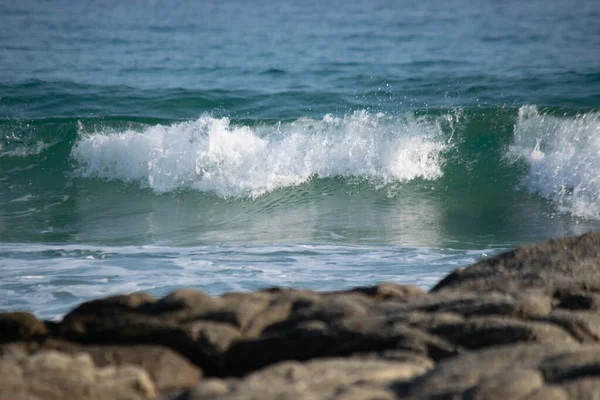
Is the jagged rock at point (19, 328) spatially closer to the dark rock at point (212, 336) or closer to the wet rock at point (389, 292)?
the dark rock at point (212, 336)

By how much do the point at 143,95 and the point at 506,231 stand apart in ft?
30.8

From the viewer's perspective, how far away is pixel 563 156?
11156 mm

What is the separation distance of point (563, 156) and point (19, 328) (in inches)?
349

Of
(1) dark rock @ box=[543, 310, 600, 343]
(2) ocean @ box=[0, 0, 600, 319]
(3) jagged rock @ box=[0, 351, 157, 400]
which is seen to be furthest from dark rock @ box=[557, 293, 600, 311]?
(2) ocean @ box=[0, 0, 600, 319]

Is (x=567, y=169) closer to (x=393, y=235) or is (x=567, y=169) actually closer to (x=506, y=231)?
(x=506, y=231)

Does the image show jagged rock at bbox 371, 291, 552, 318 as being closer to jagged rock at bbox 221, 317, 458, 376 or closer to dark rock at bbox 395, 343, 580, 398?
jagged rock at bbox 221, 317, 458, 376

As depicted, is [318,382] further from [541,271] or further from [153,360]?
[541,271]

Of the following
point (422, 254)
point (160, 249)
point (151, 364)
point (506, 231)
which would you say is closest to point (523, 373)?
point (151, 364)

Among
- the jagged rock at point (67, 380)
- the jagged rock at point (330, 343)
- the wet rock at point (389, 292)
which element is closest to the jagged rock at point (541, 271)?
the wet rock at point (389, 292)

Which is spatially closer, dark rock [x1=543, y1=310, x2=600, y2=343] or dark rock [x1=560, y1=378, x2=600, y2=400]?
dark rock [x1=560, y1=378, x2=600, y2=400]

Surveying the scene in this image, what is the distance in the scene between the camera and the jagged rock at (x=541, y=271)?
4.04 metres

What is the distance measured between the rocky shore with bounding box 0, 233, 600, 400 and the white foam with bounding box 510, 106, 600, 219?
19.6ft

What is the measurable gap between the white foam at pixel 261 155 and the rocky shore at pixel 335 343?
715 cm

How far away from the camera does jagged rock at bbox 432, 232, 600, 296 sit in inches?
159
